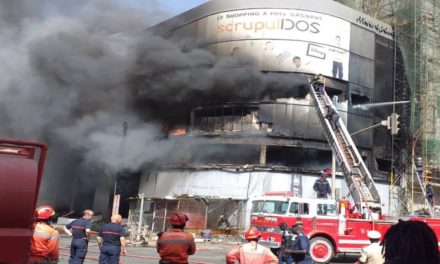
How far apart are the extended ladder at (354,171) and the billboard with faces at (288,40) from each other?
22.9 ft

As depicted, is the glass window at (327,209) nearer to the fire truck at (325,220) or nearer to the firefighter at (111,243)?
the fire truck at (325,220)

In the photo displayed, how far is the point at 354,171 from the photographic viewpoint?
1662 cm

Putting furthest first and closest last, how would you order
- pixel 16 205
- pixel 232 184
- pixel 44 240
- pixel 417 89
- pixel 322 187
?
pixel 417 89
pixel 232 184
pixel 322 187
pixel 44 240
pixel 16 205

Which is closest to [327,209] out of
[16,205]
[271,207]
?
[271,207]

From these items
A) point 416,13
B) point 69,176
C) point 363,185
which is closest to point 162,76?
point 69,176

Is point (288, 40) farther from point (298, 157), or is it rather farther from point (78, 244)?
point (78, 244)

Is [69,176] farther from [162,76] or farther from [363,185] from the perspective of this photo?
[363,185]

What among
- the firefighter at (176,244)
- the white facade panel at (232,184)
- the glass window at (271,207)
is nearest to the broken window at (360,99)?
the white facade panel at (232,184)

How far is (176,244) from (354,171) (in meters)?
13.1

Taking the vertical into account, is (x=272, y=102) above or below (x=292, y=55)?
below

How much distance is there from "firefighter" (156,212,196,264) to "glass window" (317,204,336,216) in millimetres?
10312

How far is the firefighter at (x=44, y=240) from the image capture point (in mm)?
5594

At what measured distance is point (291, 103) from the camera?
25.4m

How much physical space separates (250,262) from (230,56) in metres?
22.0
